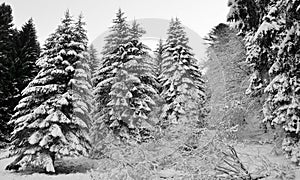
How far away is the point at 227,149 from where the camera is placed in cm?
620

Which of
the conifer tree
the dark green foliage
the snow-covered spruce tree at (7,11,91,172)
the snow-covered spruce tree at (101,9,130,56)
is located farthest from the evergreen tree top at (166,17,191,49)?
the dark green foliage

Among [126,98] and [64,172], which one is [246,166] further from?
[126,98]

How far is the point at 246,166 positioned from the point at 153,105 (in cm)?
1183

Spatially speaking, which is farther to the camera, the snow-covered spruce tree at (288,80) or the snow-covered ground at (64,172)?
the snow-covered ground at (64,172)

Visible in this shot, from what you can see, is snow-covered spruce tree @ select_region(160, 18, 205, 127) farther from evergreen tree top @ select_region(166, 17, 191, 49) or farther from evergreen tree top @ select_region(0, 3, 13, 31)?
evergreen tree top @ select_region(0, 3, 13, 31)

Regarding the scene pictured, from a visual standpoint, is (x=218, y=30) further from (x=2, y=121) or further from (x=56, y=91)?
(x=2, y=121)

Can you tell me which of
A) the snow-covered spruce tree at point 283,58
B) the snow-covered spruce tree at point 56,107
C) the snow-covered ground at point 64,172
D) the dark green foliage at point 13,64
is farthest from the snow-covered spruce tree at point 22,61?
the snow-covered spruce tree at point 283,58

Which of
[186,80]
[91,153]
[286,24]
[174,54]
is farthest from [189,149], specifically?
[174,54]

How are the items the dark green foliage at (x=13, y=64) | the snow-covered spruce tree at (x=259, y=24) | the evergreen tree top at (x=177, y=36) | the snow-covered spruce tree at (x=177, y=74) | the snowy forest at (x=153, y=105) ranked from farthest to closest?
the dark green foliage at (x=13, y=64) → the evergreen tree top at (x=177, y=36) → the snow-covered spruce tree at (x=177, y=74) → the snow-covered spruce tree at (x=259, y=24) → the snowy forest at (x=153, y=105)

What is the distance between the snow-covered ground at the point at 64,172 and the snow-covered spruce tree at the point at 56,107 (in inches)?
19.8

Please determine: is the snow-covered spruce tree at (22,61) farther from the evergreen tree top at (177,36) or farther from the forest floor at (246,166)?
the evergreen tree top at (177,36)

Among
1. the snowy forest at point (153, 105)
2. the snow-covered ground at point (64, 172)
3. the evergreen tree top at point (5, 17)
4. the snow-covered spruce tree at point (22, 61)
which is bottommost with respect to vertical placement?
the snow-covered ground at point (64, 172)

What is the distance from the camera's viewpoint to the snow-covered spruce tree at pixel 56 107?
521 inches

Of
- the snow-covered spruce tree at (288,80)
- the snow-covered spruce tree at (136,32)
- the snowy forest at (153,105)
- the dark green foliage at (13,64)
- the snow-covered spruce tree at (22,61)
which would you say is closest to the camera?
the snow-covered spruce tree at (288,80)
